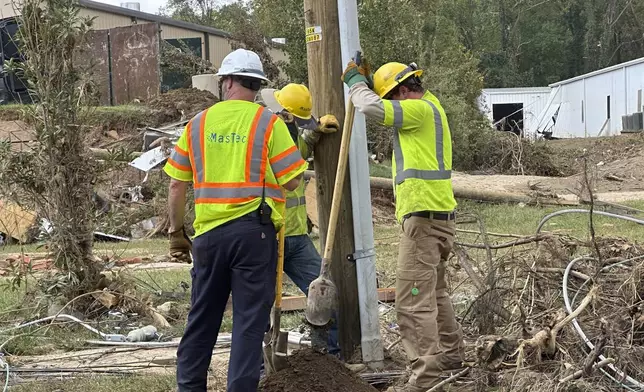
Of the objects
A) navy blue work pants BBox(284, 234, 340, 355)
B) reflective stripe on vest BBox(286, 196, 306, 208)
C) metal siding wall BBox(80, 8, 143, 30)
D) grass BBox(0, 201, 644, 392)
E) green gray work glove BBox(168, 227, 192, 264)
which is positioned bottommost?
grass BBox(0, 201, 644, 392)

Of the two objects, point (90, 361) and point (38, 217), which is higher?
point (38, 217)

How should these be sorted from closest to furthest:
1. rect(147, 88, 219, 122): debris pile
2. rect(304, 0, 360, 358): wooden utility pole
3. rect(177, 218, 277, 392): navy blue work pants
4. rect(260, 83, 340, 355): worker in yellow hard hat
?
rect(177, 218, 277, 392): navy blue work pants < rect(304, 0, 360, 358): wooden utility pole < rect(260, 83, 340, 355): worker in yellow hard hat < rect(147, 88, 219, 122): debris pile

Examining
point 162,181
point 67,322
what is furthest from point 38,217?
point 162,181

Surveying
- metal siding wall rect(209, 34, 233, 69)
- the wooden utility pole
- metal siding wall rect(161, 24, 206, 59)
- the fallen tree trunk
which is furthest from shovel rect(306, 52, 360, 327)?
metal siding wall rect(209, 34, 233, 69)

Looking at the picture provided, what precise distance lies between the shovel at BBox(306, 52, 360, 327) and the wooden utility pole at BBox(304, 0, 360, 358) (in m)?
0.32

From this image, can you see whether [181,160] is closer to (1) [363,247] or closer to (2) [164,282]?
(1) [363,247]

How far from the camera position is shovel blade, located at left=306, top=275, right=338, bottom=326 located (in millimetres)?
5508

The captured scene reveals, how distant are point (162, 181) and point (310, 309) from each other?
12.4m

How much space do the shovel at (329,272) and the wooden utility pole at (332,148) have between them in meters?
0.32

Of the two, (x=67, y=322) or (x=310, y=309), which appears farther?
(x=67, y=322)

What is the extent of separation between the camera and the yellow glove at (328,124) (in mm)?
5945

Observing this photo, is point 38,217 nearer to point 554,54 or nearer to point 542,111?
point 542,111

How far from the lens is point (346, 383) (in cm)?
533

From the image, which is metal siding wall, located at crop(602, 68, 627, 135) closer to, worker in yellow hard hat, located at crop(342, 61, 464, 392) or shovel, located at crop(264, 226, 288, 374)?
worker in yellow hard hat, located at crop(342, 61, 464, 392)
